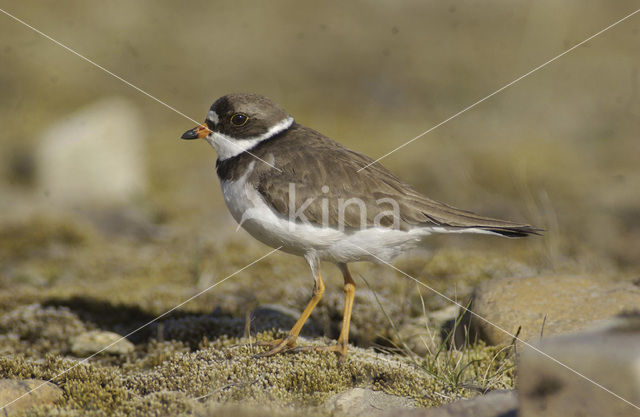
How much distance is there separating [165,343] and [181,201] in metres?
10.2

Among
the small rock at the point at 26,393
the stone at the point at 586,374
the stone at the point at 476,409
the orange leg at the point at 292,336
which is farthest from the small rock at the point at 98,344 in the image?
the stone at the point at 586,374

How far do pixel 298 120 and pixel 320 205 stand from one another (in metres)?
18.9

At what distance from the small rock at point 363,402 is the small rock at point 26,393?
99.3 inches

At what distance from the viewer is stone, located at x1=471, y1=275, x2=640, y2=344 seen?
703 centimetres

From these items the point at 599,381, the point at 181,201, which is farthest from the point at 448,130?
the point at 599,381

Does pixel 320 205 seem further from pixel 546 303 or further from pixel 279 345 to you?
pixel 546 303

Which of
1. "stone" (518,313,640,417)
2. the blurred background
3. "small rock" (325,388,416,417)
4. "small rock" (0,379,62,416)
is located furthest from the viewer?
the blurred background

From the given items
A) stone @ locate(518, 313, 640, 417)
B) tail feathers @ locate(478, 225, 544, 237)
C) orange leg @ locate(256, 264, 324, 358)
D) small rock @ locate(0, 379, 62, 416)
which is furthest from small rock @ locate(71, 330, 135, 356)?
stone @ locate(518, 313, 640, 417)

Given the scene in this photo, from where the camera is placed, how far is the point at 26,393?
5328 millimetres

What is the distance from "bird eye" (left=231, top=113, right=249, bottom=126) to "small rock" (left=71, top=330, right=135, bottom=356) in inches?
124

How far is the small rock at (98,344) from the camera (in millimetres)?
7855

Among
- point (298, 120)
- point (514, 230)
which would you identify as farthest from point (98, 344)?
point (298, 120)

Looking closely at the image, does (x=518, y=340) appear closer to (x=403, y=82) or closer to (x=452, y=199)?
(x=452, y=199)

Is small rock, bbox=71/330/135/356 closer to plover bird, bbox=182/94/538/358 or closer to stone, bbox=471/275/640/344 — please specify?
plover bird, bbox=182/94/538/358
